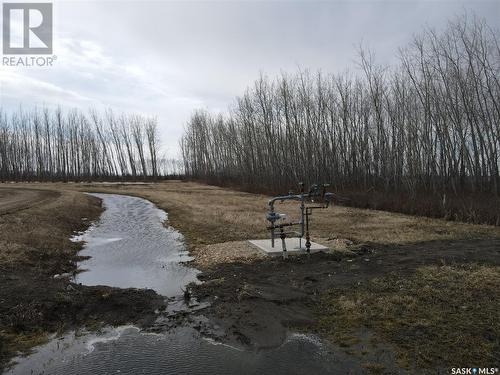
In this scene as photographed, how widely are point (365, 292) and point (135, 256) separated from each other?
6.12 metres

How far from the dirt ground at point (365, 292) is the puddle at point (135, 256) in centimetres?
55

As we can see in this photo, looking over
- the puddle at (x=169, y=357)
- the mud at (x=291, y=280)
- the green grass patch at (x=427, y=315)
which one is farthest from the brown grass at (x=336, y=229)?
the puddle at (x=169, y=357)

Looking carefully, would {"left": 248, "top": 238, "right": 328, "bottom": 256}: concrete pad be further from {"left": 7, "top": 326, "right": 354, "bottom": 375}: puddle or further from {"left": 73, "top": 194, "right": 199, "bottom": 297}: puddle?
{"left": 7, "top": 326, "right": 354, "bottom": 375}: puddle

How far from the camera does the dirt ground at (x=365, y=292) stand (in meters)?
4.43

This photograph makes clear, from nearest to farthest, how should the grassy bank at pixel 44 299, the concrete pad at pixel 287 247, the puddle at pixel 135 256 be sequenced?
the grassy bank at pixel 44 299 < the puddle at pixel 135 256 < the concrete pad at pixel 287 247

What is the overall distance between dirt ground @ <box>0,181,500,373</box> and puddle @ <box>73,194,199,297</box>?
1.81 ft

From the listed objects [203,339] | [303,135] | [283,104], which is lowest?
[203,339]

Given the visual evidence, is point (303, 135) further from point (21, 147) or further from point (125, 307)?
point (21, 147)

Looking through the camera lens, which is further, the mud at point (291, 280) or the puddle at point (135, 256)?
the puddle at point (135, 256)

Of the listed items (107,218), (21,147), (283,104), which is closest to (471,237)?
(107,218)

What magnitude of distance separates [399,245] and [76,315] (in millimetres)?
7462

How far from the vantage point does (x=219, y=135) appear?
6150 cm

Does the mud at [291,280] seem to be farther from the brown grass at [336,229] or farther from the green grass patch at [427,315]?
the brown grass at [336,229]

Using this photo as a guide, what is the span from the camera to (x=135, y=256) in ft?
33.6
